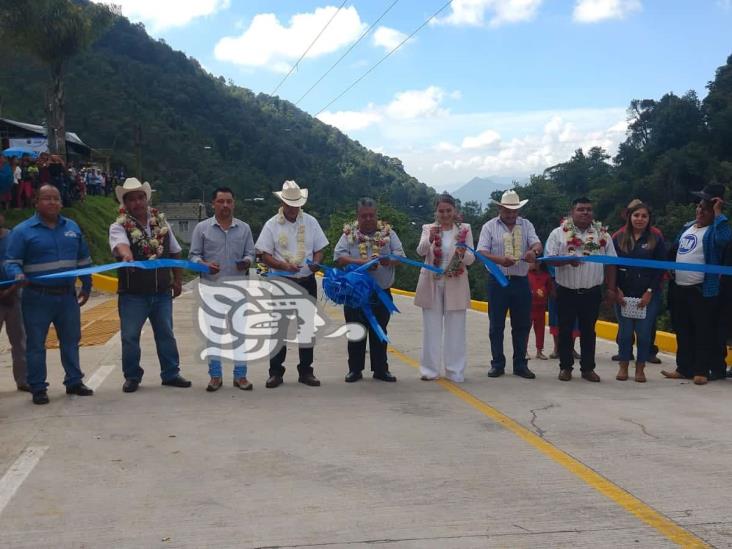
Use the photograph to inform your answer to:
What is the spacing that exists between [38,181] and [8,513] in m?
21.1

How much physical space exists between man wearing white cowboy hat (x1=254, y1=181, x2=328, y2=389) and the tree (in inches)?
1164

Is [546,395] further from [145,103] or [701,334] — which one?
[145,103]

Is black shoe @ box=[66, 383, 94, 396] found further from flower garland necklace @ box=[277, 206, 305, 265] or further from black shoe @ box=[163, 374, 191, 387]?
flower garland necklace @ box=[277, 206, 305, 265]

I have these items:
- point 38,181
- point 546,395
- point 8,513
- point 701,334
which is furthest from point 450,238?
point 38,181

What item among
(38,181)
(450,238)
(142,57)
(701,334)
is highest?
(142,57)

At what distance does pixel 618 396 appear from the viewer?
727cm

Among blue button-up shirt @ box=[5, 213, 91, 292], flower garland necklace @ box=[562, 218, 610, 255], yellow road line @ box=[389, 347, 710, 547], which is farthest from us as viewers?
flower garland necklace @ box=[562, 218, 610, 255]

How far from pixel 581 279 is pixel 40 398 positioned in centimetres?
559

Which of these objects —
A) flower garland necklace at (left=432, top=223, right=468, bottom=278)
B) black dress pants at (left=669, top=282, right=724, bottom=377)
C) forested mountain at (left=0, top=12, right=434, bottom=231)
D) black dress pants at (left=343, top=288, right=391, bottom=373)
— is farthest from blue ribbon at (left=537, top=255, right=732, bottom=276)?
forested mountain at (left=0, top=12, right=434, bottom=231)

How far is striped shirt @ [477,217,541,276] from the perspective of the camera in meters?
8.08

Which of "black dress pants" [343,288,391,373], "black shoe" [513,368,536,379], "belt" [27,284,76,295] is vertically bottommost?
"black shoe" [513,368,536,379]

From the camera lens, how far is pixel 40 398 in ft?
22.3

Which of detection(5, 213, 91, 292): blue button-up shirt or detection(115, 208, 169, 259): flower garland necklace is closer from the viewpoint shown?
detection(5, 213, 91, 292): blue button-up shirt

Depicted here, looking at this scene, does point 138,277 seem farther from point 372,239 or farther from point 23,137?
point 23,137
